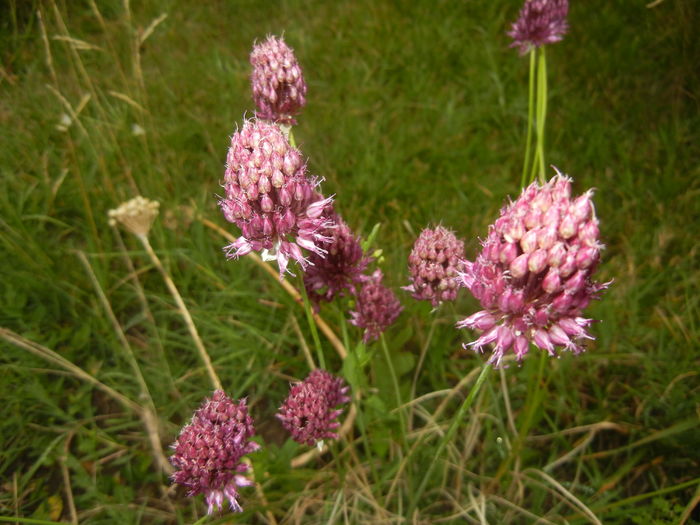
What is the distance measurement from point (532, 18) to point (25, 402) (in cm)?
265

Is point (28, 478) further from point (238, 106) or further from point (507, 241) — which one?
point (238, 106)

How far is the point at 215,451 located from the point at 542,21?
2050mm

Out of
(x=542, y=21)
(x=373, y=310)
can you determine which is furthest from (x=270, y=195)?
(x=542, y=21)

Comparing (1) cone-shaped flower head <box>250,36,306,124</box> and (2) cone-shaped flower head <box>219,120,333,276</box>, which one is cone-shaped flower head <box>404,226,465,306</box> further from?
(1) cone-shaped flower head <box>250,36,306,124</box>

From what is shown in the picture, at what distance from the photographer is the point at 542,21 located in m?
2.17

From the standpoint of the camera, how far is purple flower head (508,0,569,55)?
85.5 inches

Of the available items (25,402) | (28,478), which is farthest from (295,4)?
(28,478)

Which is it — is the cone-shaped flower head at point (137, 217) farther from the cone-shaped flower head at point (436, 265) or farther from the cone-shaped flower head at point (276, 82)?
the cone-shaped flower head at point (436, 265)

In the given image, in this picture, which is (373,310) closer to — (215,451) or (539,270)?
(215,451)

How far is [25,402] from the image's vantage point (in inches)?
85.8

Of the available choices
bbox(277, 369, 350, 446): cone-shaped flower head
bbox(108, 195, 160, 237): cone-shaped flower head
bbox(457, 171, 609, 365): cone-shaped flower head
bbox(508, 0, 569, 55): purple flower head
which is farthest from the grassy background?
bbox(508, 0, 569, 55): purple flower head

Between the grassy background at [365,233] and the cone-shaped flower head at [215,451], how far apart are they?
0.65ft

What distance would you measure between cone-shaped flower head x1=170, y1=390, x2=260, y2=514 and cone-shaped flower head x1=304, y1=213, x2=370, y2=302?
0.44 m

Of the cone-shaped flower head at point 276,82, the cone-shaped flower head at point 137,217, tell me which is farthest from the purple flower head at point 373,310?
the cone-shaped flower head at point 137,217
